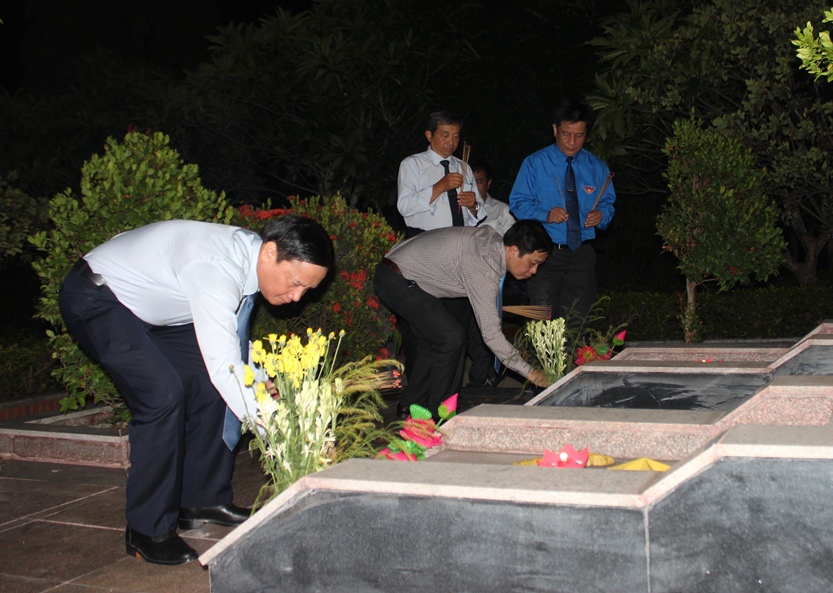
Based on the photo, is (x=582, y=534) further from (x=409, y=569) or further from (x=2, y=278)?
(x=2, y=278)

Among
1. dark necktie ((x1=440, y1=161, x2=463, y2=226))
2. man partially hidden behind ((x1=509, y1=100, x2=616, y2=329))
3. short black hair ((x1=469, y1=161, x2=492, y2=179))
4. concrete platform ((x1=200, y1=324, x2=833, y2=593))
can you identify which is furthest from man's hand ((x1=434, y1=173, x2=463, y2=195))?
concrete platform ((x1=200, y1=324, x2=833, y2=593))

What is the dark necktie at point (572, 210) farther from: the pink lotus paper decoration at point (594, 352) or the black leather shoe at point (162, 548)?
the black leather shoe at point (162, 548)

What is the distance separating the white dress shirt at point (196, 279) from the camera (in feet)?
10.7

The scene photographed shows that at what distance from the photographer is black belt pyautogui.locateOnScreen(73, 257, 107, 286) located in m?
3.55

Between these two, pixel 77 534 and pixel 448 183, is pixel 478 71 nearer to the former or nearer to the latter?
pixel 448 183

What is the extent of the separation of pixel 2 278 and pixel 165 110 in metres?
5.79

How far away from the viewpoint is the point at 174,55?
63.7 ft

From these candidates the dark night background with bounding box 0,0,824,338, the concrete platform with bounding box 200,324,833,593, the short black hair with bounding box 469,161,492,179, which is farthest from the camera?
the dark night background with bounding box 0,0,824,338

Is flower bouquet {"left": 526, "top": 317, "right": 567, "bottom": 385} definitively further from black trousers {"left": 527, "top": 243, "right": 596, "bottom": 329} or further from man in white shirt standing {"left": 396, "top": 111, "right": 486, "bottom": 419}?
man in white shirt standing {"left": 396, "top": 111, "right": 486, "bottom": 419}

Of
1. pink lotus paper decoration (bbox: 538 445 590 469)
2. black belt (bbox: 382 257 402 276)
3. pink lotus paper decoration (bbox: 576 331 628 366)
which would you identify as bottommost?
pink lotus paper decoration (bbox: 538 445 590 469)

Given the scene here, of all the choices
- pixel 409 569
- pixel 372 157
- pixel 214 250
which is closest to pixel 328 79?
pixel 372 157

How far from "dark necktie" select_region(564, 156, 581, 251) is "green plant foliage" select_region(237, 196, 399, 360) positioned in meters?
1.49

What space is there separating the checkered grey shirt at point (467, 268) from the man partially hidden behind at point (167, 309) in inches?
69.9

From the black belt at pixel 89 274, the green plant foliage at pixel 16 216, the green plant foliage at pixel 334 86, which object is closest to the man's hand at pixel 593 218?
the black belt at pixel 89 274
